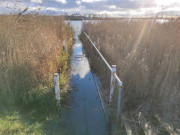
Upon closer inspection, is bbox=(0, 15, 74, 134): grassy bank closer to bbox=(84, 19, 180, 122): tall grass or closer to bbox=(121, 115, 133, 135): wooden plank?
bbox=(121, 115, 133, 135): wooden plank

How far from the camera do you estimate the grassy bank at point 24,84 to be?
7.99 feet

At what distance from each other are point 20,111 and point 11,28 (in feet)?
6.70

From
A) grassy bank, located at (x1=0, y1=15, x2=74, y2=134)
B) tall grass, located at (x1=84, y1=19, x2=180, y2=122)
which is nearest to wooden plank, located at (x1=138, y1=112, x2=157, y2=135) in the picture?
tall grass, located at (x1=84, y1=19, x2=180, y2=122)

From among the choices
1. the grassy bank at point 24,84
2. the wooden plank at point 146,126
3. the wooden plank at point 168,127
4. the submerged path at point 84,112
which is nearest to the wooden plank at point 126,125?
the wooden plank at point 146,126

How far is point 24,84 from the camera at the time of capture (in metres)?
3.05

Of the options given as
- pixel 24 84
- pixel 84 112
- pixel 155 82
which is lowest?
pixel 84 112

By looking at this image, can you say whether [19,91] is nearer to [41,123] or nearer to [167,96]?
[41,123]

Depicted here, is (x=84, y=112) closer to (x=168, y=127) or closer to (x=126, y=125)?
(x=126, y=125)

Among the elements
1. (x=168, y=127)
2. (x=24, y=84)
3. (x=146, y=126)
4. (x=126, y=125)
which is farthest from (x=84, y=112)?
(x=168, y=127)

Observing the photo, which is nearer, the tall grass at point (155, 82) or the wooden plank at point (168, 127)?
the wooden plank at point (168, 127)

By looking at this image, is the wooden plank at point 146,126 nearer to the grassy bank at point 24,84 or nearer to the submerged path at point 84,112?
the submerged path at point 84,112

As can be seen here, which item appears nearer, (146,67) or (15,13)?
(146,67)

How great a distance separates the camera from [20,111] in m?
2.73

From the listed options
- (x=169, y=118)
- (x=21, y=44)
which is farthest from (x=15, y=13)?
(x=169, y=118)
